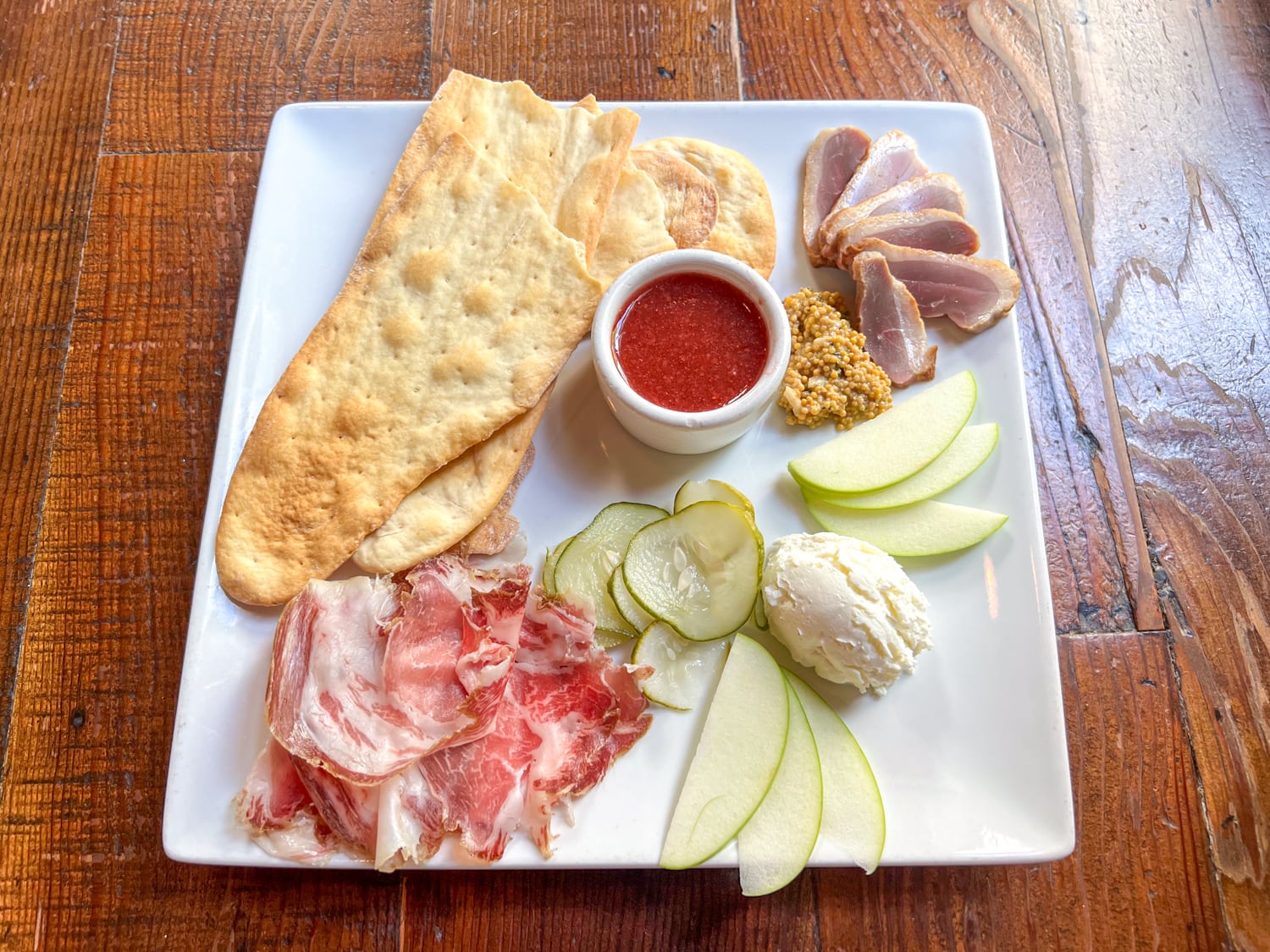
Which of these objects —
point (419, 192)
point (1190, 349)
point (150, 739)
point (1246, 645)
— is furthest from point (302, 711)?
point (1190, 349)

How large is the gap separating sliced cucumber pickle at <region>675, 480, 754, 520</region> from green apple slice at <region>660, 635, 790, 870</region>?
38 centimetres

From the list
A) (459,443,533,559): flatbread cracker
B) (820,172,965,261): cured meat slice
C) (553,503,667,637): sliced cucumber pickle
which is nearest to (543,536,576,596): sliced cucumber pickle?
(553,503,667,637): sliced cucumber pickle

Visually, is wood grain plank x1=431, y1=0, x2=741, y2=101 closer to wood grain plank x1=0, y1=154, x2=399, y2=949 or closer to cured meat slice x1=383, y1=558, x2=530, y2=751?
wood grain plank x1=0, y1=154, x2=399, y2=949

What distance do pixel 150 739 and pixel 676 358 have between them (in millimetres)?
1753

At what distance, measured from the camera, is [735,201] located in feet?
8.54

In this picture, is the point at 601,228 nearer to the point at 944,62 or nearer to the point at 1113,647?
the point at 944,62

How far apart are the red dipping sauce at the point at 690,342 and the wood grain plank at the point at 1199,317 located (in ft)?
4.27

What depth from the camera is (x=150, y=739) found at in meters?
2.38

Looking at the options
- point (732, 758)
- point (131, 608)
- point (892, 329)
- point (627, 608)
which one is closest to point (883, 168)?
point (892, 329)

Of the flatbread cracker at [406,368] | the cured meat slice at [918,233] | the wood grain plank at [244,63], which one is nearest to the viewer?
the flatbread cracker at [406,368]

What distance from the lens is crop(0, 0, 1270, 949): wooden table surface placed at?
2.29 m

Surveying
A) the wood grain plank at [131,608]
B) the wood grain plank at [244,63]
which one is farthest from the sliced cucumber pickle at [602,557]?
the wood grain plank at [244,63]

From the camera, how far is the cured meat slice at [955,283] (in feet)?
8.13

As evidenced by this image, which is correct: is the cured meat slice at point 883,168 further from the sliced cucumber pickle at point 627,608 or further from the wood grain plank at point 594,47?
the sliced cucumber pickle at point 627,608
